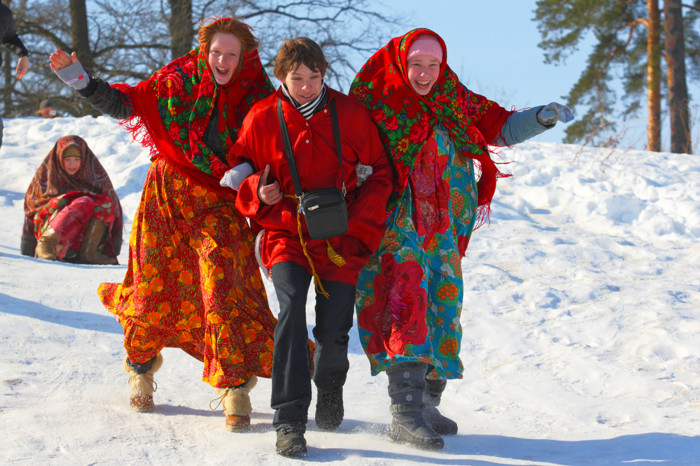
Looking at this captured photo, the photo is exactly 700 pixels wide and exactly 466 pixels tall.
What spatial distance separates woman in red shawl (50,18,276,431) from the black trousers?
0.36m

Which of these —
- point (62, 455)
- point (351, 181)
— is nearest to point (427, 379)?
point (351, 181)

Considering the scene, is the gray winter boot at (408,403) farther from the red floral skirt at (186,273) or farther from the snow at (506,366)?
the red floral skirt at (186,273)

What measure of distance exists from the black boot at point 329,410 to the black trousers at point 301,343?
0.04 m

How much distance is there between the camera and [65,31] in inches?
776

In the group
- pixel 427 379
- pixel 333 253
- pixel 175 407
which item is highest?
pixel 333 253

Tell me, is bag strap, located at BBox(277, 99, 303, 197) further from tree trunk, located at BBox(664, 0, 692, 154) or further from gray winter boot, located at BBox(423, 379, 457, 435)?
tree trunk, located at BBox(664, 0, 692, 154)

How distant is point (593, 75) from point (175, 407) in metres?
16.0

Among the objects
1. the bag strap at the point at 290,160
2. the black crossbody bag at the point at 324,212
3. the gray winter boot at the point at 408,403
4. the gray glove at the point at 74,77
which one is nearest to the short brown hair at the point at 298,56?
A: the bag strap at the point at 290,160

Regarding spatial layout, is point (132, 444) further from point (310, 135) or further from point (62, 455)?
point (310, 135)

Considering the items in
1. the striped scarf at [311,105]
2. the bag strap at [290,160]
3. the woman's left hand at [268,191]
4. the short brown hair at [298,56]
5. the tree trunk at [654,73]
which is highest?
the tree trunk at [654,73]

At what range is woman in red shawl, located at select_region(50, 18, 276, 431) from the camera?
354 cm

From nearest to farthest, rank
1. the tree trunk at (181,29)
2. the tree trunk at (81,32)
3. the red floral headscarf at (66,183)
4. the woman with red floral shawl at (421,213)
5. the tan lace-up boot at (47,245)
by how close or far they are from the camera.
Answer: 1. the woman with red floral shawl at (421,213)
2. the tan lace-up boot at (47,245)
3. the red floral headscarf at (66,183)
4. the tree trunk at (181,29)
5. the tree trunk at (81,32)

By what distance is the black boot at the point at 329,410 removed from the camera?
3.41 m

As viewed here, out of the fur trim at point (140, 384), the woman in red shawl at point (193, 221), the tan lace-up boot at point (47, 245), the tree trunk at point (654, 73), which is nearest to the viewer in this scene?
the woman in red shawl at point (193, 221)
